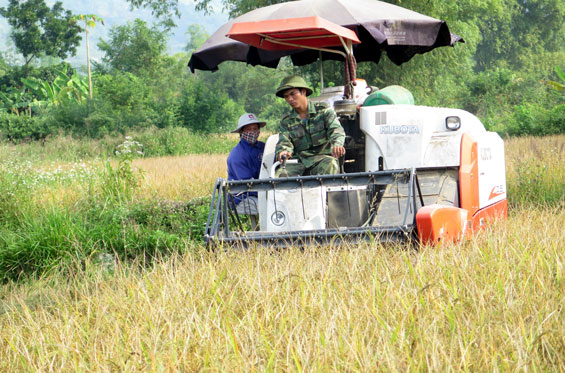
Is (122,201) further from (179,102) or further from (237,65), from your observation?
(237,65)

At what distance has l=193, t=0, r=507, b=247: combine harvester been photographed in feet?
18.5

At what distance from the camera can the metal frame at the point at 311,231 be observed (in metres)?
5.43

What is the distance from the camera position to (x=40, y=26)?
46188mm

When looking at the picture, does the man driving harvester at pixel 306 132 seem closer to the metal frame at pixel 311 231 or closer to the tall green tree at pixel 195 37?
the metal frame at pixel 311 231

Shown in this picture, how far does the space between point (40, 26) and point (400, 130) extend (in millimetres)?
44190

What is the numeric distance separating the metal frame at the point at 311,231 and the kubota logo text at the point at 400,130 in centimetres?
106

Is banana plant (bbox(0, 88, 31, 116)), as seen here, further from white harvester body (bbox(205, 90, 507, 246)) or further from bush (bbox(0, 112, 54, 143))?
white harvester body (bbox(205, 90, 507, 246))

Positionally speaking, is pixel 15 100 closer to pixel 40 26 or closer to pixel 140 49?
pixel 40 26

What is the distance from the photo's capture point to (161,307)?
4.20 meters

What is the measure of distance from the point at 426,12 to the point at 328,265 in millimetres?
17614

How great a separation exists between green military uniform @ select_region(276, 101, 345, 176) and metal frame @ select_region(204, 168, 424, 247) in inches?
32.7

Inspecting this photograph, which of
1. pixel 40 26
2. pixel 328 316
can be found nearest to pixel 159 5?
pixel 328 316

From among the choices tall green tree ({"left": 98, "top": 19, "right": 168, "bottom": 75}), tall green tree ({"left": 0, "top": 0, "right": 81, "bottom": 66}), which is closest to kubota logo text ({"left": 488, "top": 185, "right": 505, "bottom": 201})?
tall green tree ({"left": 98, "top": 19, "right": 168, "bottom": 75})

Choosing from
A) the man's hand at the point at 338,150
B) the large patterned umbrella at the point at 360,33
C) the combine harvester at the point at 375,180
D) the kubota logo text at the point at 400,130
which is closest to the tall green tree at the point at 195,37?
the large patterned umbrella at the point at 360,33
